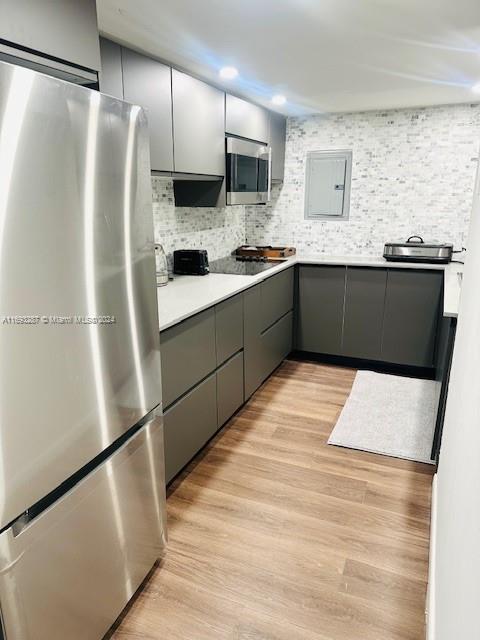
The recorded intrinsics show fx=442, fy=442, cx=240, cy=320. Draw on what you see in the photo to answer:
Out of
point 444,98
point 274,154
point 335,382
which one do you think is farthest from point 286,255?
point 444,98

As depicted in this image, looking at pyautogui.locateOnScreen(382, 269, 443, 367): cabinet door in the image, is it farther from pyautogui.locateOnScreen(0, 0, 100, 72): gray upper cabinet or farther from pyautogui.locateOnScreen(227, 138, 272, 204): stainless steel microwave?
pyautogui.locateOnScreen(0, 0, 100, 72): gray upper cabinet

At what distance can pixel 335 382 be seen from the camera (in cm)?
359

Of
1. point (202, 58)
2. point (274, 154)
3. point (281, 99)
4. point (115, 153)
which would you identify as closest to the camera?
point (115, 153)

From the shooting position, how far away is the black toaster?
10.1 feet

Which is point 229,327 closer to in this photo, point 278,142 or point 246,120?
point 246,120

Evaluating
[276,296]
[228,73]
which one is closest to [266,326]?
[276,296]

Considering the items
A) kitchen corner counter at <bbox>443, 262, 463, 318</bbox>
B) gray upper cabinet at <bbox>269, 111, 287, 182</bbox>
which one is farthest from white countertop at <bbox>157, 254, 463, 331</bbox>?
gray upper cabinet at <bbox>269, 111, 287, 182</bbox>

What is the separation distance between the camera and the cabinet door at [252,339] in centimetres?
294

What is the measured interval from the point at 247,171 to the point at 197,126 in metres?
0.68

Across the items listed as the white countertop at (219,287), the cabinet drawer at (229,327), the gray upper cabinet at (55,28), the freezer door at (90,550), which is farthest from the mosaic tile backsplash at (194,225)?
the freezer door at (90,550)

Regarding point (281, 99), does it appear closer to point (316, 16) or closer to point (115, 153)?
point (316, 16)

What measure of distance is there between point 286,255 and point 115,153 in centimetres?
279

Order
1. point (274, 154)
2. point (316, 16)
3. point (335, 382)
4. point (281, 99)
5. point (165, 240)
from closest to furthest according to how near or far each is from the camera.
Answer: point (316, 16) → point (165, 240) → point (281, 99) → point (335, 382) → point (274, 154)

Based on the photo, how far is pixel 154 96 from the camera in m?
2.21
